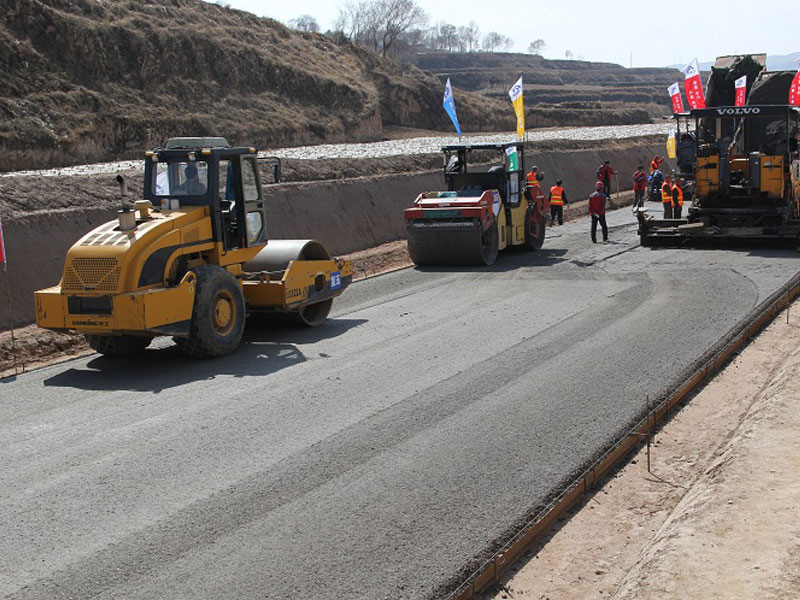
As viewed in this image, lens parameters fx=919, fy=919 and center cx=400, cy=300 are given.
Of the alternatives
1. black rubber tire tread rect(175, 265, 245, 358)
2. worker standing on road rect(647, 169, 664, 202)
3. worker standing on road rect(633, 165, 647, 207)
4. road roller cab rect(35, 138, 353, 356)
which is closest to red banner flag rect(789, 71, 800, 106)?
worker standing on road rect(633, 165, 647, 207)

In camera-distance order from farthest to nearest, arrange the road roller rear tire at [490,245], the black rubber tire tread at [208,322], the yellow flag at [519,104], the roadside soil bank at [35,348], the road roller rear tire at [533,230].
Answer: the yellow flag at [519,104] < the road roller rear tire at [533,230] < the road roller rear tire at [490,245] < the roadside soil bank at [35,348] < the black rubber tire tread at [208,322]

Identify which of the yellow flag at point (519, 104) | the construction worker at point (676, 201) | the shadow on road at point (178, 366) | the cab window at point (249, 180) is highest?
the yellow flag at point (519, 104)

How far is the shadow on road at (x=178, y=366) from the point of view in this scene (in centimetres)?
1024

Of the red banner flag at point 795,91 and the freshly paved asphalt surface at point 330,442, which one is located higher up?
the red banner flag at point 795,91

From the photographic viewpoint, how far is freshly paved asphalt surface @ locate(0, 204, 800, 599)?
229 inches

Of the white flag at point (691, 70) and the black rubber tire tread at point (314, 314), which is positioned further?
the white flag at point (691, 70)

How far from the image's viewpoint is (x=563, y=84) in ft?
438

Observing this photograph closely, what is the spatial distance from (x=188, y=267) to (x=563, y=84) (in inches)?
5063

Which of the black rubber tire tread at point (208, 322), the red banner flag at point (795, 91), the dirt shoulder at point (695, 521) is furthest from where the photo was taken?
the red banner flag at point (795, 91)

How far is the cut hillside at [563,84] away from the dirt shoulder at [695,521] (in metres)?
71.7

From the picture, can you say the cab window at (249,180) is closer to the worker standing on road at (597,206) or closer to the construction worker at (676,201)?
the worker standing on road at (597,206)

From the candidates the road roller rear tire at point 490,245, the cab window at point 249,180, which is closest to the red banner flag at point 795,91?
the road roller rear tire at point 490,245

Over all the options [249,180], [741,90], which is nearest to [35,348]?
[249,180]

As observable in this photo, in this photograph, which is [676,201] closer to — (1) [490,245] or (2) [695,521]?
(1) [490,245]
